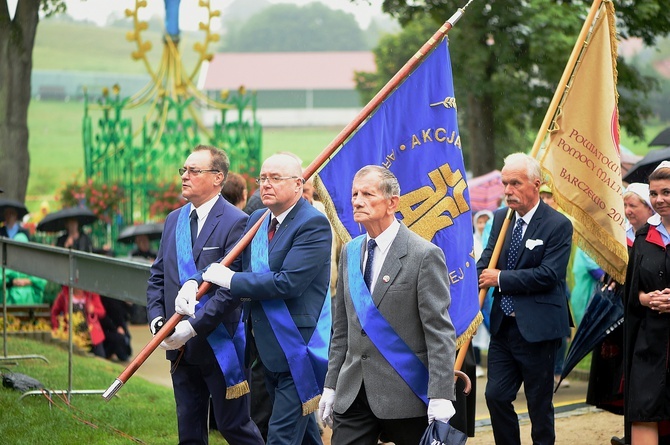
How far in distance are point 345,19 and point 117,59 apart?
1015 inches

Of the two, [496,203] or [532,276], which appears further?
[496,203]

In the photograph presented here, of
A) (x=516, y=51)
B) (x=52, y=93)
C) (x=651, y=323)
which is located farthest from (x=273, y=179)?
(x=52, y=93)

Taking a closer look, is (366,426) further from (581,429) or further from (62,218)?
(62,218)

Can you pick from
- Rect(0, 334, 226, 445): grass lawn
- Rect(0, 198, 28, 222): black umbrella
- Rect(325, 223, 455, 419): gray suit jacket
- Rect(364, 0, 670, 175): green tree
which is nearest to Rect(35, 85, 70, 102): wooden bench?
Rect(364, 0, 670, 175): green tree

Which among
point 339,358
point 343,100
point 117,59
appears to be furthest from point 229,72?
point 339,358

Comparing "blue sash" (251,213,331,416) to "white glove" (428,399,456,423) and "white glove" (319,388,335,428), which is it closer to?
"white glove" (319,388,335,428)

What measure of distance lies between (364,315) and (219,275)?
1.08 meters

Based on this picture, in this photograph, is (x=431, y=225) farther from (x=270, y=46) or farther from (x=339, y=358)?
(x=270, y=46)

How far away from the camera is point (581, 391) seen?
1157 cm

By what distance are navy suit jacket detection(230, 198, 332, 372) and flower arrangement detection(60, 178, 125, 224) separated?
12.7 meters

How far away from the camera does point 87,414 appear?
8.72 metres

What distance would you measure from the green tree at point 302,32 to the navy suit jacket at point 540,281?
10053 centimetres

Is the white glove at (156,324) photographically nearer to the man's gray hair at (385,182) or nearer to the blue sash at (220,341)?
the blue sash at (220,341)

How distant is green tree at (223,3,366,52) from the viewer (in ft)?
356
